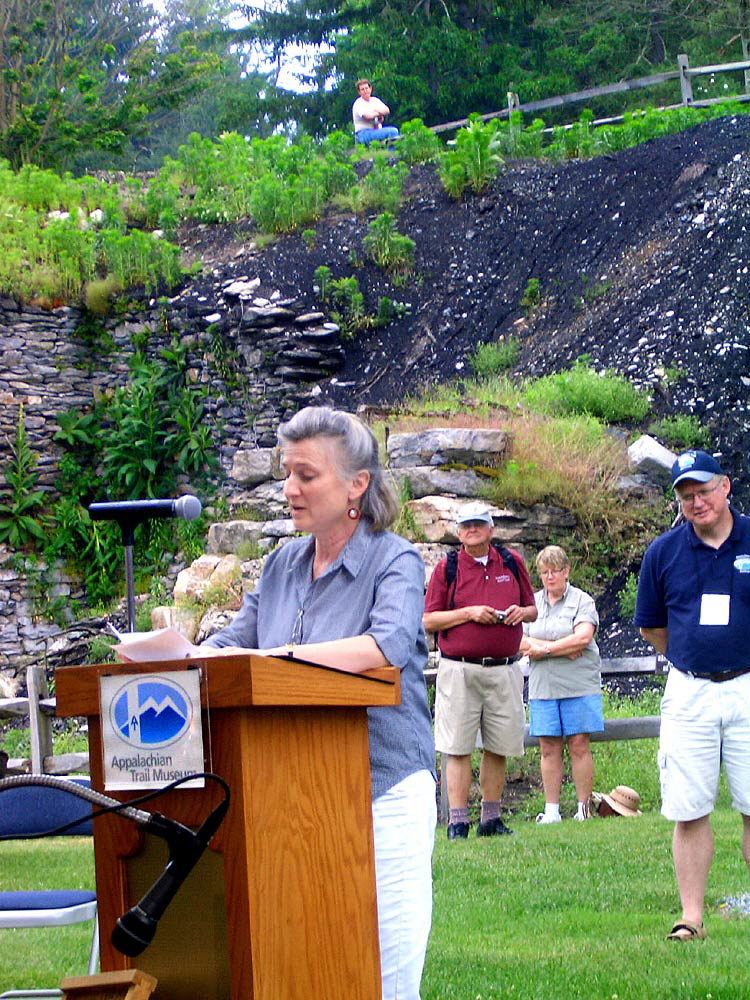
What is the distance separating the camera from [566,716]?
8883 millimetres

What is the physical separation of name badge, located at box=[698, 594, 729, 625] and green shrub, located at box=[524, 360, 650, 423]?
924cm

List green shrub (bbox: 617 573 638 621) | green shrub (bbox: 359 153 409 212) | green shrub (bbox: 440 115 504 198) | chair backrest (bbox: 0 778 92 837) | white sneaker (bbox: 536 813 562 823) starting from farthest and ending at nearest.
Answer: green shrub (bbox: 359 153 409 212) < green shrub (bbox: 440 115 504 198) < green shrub (bbox: 617 573 638 621) < white sneaker (bbox: 536 813 562 823) < chair backrest (bbox: 0 778 92 837)

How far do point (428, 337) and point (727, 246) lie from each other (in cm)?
410

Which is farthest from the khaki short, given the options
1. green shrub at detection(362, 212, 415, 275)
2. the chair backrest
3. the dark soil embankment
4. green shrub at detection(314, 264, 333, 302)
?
green shrub at detection(362, 212, 415, 275)

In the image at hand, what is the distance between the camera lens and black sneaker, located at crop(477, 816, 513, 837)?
8344 millimetres

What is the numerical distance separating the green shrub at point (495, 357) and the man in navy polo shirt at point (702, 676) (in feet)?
36.7

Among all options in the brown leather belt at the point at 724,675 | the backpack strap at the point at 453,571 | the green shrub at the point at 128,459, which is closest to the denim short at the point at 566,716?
the backpack strap at the point at 453,571

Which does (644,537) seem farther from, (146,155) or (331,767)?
(146,155)

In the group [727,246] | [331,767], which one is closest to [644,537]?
[727,246]

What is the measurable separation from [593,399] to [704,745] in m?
9.62

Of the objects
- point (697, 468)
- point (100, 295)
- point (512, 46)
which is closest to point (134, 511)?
point (697, 468)

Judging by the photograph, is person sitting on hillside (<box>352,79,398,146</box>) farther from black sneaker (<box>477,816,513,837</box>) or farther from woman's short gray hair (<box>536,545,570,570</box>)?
black sneaker (<box>477,816,513,837</box>)

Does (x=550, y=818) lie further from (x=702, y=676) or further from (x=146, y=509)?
(x=146, y=509)

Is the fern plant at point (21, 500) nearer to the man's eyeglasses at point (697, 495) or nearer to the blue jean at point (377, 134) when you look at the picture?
the blue jean at point (377, 134)
